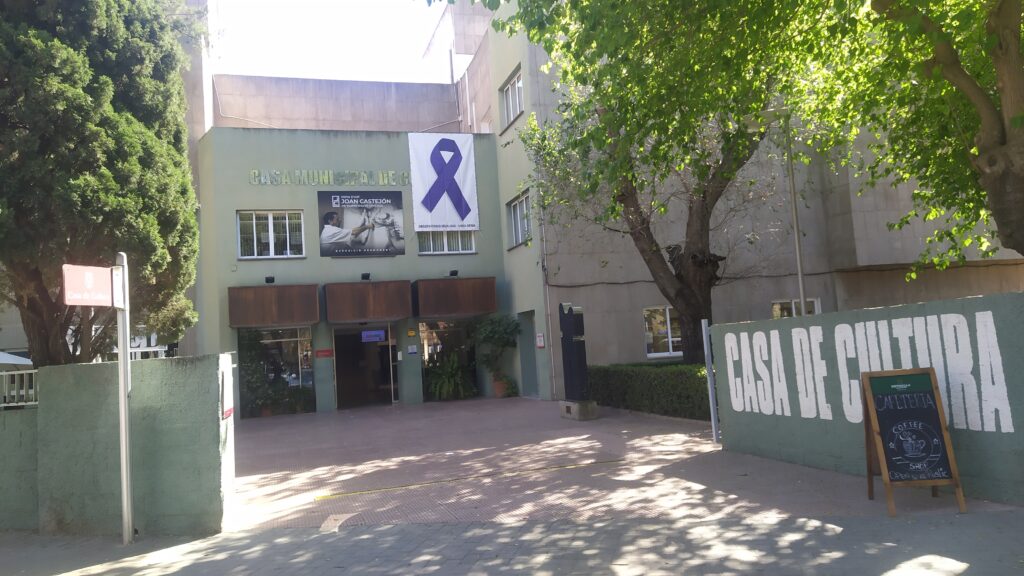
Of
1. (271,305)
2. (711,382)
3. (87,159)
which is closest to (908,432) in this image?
(711,382)

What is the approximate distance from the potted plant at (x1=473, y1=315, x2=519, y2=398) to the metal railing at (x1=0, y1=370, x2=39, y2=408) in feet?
46.1

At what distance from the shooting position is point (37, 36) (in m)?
8.03

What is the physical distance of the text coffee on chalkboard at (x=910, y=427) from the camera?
21.3 ft

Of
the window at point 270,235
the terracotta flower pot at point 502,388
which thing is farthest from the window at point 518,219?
the window at point 270,235

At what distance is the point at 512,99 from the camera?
71.0 feet

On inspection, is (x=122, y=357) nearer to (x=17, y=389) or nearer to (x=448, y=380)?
(x=17, y=389)

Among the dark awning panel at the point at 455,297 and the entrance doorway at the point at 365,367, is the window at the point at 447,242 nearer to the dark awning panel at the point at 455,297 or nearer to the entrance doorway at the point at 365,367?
the dark awning panel at the point at 455,297

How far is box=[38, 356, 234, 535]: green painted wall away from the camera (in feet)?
23.7

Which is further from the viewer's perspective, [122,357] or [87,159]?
[87,159]

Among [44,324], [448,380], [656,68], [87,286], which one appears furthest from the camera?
[448,380]

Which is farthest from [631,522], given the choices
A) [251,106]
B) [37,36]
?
[251,106]

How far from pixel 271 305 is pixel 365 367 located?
3.86 metres

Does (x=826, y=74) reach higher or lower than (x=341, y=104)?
lower

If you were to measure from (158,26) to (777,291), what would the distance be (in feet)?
55.6
